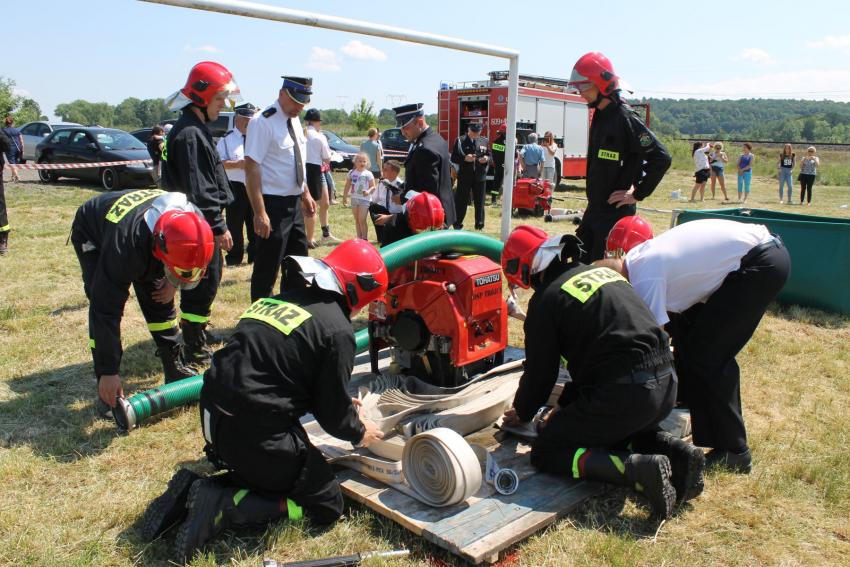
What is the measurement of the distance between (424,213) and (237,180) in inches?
150

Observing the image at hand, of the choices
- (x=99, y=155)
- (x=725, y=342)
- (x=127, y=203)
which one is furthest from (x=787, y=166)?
(x=127, y=203)

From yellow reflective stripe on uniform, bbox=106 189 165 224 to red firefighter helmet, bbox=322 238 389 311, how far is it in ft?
4.91

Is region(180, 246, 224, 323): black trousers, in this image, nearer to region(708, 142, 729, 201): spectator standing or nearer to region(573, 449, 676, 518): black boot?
region(573, 449, 676, 518): black boot

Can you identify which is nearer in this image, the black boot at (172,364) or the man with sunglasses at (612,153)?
the black boot at (172,364)

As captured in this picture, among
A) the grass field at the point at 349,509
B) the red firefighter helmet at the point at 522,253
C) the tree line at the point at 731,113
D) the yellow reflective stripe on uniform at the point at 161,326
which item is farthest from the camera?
the tree line at the point at 731,113

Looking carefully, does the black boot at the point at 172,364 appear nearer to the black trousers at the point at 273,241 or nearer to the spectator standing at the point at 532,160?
the black trousers at the point at 273,241

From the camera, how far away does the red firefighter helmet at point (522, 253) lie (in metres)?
3.31

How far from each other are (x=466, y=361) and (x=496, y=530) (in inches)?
56.9

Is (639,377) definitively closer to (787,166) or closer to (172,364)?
(172,364)

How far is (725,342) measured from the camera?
11.5ft

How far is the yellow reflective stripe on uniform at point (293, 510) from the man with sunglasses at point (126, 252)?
1.36 meters

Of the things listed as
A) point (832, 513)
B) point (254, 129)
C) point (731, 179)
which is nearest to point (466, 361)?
point (832, 513)

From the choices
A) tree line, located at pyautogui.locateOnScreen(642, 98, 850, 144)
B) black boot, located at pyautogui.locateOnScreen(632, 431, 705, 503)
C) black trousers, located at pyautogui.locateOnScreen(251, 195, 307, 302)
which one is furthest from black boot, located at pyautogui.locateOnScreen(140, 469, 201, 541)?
tree line, located at pyautogui.locateOnScreen(642, 98, 850, 144)

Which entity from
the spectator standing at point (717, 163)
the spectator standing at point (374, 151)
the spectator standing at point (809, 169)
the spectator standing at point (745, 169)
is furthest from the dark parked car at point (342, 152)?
the spectator standing at point (809, 169)
